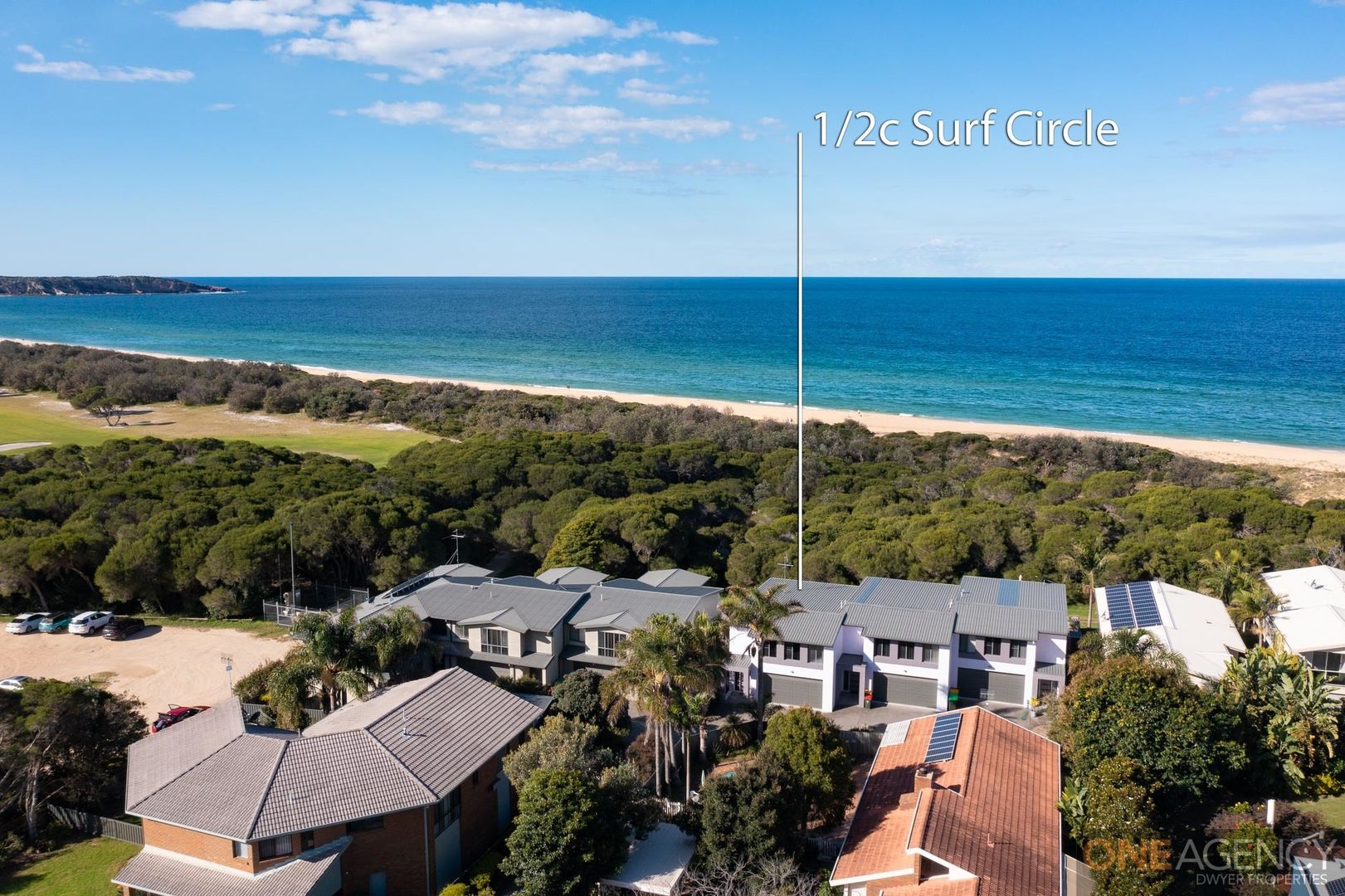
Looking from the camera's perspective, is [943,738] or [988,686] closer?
[943,738]

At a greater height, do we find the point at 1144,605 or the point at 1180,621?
the point at 1144,605

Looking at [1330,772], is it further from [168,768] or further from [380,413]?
[380,413]

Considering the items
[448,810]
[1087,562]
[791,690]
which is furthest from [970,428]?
[448,810]

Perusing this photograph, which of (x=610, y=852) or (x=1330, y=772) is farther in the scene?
(x=1330, y=772)

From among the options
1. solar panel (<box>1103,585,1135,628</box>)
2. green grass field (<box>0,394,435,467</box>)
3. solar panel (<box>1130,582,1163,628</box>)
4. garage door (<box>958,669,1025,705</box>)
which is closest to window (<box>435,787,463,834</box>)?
garage door (<box>958,669,1025,705</box>)

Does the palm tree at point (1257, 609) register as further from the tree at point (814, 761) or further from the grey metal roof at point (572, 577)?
the grey metal roof at point (572, 577)

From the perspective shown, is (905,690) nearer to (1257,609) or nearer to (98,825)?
(1257,609)

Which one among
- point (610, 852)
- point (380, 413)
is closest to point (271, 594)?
point (610, 852)
